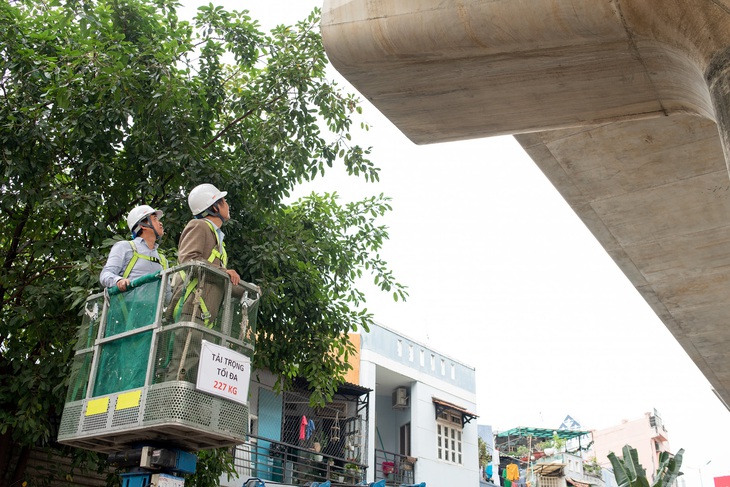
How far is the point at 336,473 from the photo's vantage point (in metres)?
18.0

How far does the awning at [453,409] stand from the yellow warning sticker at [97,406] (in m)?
19.3

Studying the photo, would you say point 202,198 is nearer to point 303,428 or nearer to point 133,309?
point 133,309

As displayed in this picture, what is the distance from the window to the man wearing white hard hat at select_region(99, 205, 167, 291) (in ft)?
63.1

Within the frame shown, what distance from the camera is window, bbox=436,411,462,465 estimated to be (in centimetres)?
2397

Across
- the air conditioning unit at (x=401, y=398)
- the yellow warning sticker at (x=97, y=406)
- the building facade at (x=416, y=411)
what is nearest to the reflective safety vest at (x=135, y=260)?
the yellow warning sticker at (x=97, y=406)

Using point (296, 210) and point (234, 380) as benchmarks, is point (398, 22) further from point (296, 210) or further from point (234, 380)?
point (296, 210)

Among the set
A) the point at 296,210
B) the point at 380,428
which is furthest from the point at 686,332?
the point at 380,428

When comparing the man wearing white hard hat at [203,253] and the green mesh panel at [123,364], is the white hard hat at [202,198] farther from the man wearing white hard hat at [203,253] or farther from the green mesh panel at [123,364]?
the green mesh panel at [123,364]

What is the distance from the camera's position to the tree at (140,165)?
25.1 feet

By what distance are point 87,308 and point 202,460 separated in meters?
3.29

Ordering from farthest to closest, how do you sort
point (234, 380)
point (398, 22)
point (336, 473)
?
1. point (336, 473)
2. point (234, 380)
3. point (398, 22)

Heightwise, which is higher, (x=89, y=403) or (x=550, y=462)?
(x=550, y=462)

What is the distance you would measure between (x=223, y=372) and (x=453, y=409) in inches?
801

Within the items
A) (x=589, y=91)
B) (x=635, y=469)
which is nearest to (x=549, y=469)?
(x=635, y=469)
